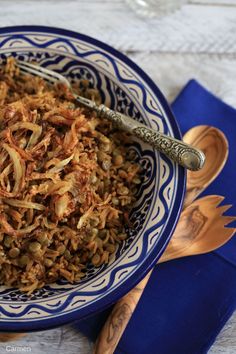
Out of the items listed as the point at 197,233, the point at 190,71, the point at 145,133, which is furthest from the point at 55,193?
the point at 190,71

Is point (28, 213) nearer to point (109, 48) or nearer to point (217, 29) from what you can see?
point (109, 48)

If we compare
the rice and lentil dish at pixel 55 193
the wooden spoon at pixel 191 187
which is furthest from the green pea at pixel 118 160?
the wooden spoon at pixel 191 187

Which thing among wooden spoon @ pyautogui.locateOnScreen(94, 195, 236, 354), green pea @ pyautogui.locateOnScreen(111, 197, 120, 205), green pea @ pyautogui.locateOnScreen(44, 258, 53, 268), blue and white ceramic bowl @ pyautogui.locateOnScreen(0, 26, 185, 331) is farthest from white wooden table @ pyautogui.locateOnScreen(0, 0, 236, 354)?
green pea @ pyautogui.locateOnScreen(44, 258, 53, 268)

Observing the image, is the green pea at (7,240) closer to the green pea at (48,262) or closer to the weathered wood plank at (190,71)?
the green pea at (48,262)

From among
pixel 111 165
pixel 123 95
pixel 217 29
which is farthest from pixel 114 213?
pixel 217 29

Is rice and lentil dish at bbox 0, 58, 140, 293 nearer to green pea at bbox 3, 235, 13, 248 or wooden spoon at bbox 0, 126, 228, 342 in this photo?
green pea at bbox 3, 235, 13, 248

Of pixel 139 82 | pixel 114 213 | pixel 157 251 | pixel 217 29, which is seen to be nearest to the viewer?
pixel 157 251
